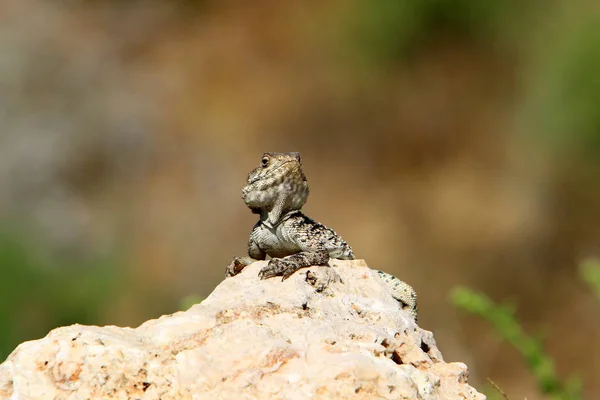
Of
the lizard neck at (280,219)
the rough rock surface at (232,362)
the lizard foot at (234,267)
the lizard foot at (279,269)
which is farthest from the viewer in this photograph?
the lizard neck at (280,219)

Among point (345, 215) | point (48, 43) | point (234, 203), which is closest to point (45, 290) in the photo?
point (234, 203)

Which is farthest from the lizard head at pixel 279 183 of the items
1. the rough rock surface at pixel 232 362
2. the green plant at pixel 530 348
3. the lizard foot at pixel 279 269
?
the rough rock surface at pixel 232 362

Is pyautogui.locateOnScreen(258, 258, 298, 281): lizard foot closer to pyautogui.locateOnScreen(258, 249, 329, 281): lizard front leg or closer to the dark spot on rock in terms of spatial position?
pyautogui.locateOnScreen(258, 249, 329, 281): lizard front leg

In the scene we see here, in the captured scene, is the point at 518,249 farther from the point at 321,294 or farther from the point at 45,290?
the point at 321,294

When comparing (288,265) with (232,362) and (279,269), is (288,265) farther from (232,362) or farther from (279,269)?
(232,362)

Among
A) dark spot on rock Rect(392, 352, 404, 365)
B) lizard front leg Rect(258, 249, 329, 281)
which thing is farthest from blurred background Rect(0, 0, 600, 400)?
dark spot on rock Rect(392, 352, 404, 365)

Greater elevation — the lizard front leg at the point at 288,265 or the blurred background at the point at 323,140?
the blurred background at the point at 323,140

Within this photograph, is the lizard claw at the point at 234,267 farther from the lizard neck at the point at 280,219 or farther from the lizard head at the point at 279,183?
the lizard head at the point at 279,183
